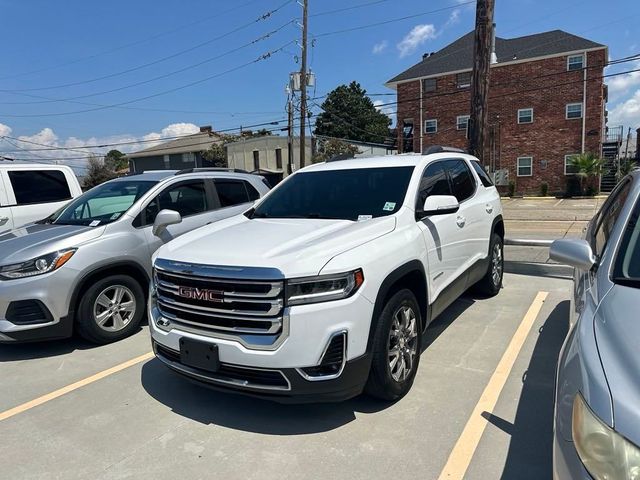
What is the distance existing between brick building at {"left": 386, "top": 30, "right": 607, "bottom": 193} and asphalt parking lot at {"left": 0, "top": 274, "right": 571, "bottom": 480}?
27.2 m

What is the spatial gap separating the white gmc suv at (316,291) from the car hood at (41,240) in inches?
62.7

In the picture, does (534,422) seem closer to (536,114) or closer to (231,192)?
(231,192)

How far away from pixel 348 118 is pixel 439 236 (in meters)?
62.2

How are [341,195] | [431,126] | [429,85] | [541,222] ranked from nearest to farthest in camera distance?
[341,195] < [541,222] < [429,85] < [431,126]

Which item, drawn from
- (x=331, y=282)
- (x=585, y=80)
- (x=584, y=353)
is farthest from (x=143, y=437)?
(x=585, y=80)

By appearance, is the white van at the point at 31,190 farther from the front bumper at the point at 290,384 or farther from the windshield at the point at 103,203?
the front bumper at the point at 290,384

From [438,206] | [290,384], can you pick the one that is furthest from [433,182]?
[290,384]

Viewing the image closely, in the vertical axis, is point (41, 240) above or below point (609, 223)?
below

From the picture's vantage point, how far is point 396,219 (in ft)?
12.0

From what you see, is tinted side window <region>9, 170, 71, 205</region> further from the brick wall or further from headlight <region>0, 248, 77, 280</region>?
the brick wall

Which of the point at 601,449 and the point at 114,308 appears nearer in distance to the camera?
the point at 601,449

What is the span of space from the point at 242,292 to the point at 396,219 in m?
1.38

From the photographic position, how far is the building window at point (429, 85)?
33.1m

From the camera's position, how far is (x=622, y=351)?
5.94 feet
